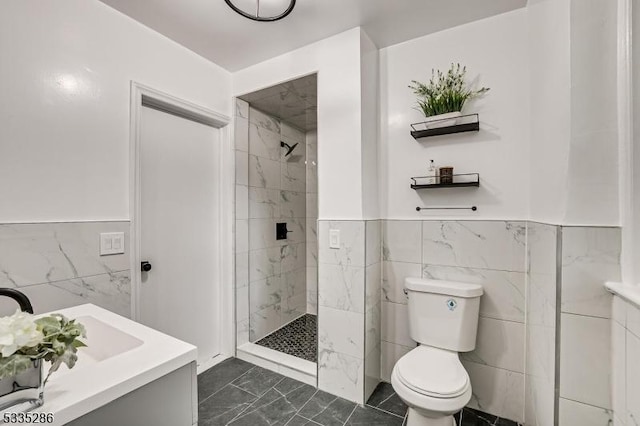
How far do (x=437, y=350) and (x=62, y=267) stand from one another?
211cm

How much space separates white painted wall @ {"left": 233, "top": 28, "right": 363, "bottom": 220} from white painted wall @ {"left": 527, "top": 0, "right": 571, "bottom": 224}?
0.96 metres

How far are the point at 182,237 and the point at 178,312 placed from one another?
56cm

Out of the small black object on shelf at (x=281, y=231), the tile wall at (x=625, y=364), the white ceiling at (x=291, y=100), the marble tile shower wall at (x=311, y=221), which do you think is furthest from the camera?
the marble tile shower wall at (x=311, y=221)

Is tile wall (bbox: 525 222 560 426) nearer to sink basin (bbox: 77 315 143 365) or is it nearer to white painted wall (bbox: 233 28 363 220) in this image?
white painted wall (bbox: 233 28 363 220)

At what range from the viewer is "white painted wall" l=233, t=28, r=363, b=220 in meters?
1.91

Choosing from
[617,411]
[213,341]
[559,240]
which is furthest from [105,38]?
[617,411]

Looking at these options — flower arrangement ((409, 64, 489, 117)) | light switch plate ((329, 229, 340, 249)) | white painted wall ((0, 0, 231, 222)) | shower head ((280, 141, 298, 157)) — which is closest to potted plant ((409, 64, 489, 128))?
flower arrangement ((409, 64, 489, 117))

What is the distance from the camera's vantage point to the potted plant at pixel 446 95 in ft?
5.96

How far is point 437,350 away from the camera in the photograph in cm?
174

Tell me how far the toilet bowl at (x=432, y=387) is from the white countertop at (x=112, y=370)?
1.07 metres

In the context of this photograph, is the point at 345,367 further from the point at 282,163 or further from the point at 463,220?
the point at 282,163

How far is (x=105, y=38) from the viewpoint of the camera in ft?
5.49

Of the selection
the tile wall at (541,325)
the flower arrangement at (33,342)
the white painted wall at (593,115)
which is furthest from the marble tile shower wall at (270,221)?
the white painted wall at (593,115)

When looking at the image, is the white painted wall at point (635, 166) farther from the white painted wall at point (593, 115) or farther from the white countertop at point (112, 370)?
the white countertop at point (112, 370)
